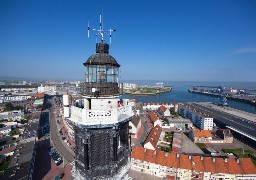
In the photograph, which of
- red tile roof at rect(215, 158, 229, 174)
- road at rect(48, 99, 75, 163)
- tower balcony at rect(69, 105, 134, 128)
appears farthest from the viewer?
road at rect(48, 99, 75, 163)

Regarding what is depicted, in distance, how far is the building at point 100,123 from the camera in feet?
22.9

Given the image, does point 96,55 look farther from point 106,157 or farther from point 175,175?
point 175,175

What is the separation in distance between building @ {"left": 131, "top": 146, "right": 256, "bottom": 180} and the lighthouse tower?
22.7 meters

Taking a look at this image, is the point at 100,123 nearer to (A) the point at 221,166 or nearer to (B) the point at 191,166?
(B) the point at 191,166

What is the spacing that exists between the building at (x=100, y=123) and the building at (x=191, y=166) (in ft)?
74.2

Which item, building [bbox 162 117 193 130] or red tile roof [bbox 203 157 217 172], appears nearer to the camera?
red tile roof [bbox 203 157 217 172]

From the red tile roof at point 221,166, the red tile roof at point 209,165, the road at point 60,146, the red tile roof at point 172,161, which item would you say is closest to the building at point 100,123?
the red tile roof at point 172,161

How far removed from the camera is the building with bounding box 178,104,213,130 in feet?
177

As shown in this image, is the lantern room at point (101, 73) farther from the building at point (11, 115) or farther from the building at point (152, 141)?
the building at point (11, 115)

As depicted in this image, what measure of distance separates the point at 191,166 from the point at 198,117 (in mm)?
34551

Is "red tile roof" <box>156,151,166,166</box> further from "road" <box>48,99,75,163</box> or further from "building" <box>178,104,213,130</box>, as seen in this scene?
"building" <box>178,104,213,130</box>

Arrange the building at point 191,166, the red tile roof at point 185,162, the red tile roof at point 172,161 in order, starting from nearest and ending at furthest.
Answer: the building at point 191,166, the red tile roof at point 185,162, the red tile roof at point 172,161

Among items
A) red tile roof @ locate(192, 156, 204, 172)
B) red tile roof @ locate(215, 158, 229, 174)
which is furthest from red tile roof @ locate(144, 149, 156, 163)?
red tile roof @ locate(215, 158, 229, 174)

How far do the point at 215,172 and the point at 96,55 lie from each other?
27.0m
